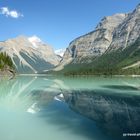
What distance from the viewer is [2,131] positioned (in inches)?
1271

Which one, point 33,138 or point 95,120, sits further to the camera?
point 95,120

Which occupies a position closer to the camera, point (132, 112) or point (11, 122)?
point (11, 122)

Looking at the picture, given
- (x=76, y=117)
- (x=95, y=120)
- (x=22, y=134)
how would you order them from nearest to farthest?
(x=22, y=134) < (x=95, y=120) < (x=76, y=117)

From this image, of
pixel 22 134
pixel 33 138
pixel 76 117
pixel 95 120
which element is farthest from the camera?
pixel 76 117

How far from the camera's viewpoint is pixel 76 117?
41.2 metres

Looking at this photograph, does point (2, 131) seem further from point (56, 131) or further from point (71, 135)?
point (71, 135)

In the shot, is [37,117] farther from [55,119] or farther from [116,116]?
[116,116]

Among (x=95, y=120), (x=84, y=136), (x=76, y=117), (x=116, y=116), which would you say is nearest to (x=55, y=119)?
(x=76, y=117)

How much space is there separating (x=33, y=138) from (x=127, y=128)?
10945 mm

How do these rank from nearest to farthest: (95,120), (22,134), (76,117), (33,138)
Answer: (33,138) < (22,134) < (95,120) < (76,117)

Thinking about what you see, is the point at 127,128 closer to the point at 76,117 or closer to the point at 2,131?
the point at 76,117

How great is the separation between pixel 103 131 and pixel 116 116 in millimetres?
9217

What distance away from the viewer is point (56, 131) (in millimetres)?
32000

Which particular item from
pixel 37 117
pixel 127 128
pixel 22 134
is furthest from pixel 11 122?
pixel 127 128
